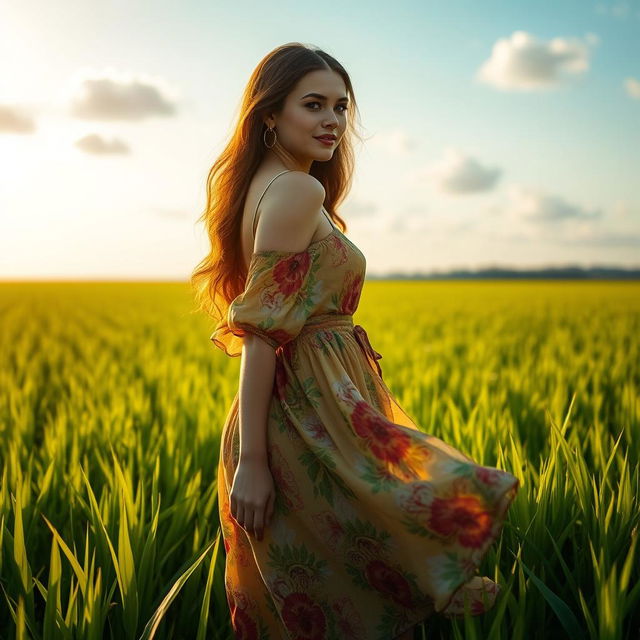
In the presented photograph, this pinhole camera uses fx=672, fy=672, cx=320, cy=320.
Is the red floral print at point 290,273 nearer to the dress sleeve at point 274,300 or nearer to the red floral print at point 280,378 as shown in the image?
the dress sleeve at point 274,300

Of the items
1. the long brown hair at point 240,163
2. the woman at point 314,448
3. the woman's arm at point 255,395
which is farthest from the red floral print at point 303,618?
the long brown hair at point 240,163

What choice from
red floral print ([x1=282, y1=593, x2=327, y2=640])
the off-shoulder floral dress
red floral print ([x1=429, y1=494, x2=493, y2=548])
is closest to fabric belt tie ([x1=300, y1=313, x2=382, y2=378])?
the off-shoulder floral dress

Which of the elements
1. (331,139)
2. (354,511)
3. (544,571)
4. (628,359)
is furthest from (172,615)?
(628,359)

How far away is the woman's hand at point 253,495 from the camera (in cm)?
126

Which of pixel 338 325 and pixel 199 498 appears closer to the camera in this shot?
pixel 338 325

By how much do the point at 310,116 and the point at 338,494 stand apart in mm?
750

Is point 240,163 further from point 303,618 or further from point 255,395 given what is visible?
point 303,618

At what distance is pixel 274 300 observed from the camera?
1.26m

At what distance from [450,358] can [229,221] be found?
11.8 ft

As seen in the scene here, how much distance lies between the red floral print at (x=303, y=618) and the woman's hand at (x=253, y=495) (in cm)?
15

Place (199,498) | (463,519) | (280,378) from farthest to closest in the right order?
(199,498) < (280,378) < (463,519)

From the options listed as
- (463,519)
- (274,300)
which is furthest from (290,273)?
(463,519)

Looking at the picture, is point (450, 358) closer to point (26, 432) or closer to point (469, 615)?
point (26, 432)

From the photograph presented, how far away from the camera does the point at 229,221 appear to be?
143 cm
